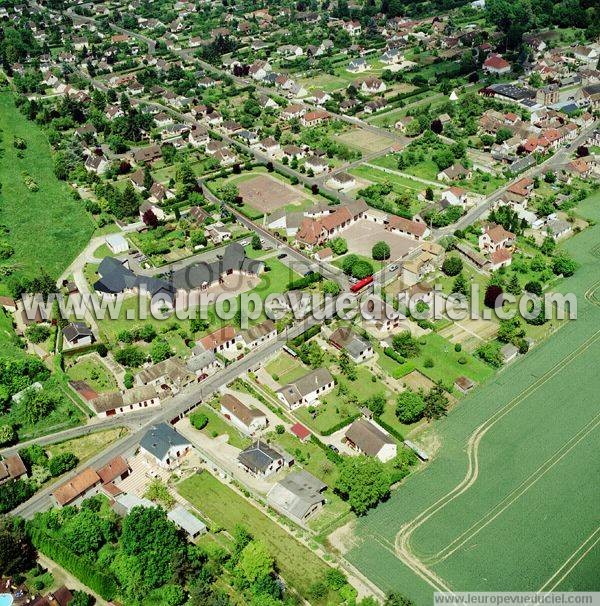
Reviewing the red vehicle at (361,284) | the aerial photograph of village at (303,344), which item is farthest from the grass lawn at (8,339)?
the red vehicle at (361,284)

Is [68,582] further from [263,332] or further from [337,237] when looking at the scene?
[337,237]

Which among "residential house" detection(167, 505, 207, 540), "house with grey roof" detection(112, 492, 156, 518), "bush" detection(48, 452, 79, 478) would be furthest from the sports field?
A: "bush" detection(48, 452, 79, 478)

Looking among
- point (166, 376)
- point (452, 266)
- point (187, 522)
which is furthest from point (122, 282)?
point (452, 266)

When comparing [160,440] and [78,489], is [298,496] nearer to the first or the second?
[160,440]

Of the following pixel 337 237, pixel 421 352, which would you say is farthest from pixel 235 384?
pixel 337 237

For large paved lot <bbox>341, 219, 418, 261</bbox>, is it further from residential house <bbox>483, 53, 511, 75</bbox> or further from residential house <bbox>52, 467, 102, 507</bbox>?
residential house <bbox>483, 53, 511, 75</bbox>

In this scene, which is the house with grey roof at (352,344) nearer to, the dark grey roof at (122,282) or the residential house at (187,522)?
the dark grey roof at (122,282)

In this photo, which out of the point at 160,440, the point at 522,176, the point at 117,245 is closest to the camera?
the point at 160,440
